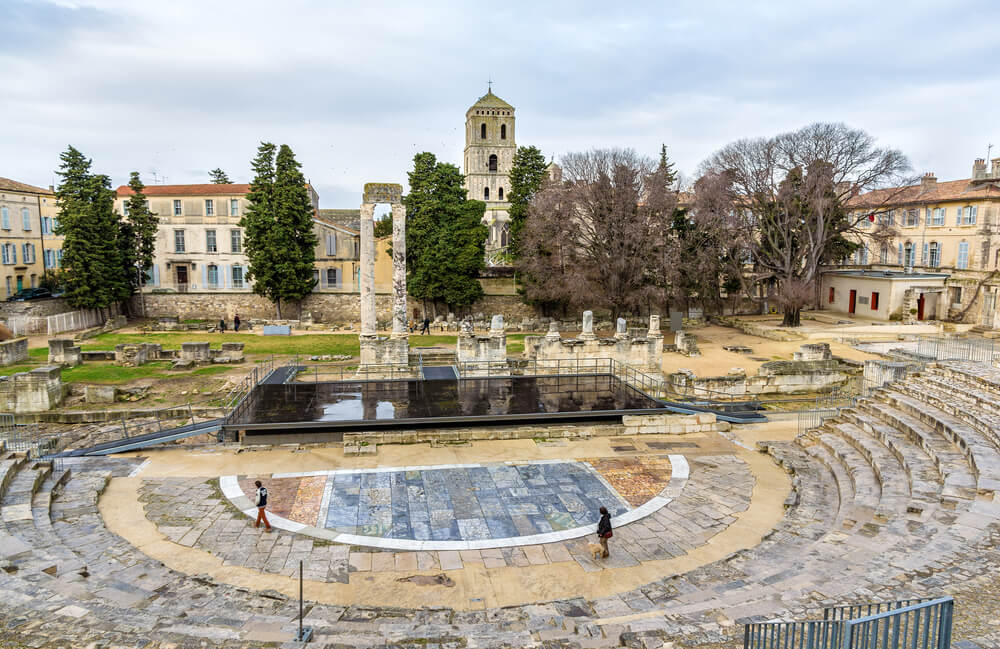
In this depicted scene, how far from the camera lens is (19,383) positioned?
942 inches

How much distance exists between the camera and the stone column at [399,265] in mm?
28219

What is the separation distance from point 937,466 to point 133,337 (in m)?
42.3

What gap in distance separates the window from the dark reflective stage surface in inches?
1300

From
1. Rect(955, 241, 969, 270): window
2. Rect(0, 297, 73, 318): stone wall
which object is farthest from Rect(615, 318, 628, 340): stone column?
Rect(0, 297, 73, 318): stone wall

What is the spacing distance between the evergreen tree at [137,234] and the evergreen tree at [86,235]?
1694 mm

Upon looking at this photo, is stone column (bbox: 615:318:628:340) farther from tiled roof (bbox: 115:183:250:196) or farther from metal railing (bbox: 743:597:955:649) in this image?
tiled roof (bbox: 115:183:250:196)

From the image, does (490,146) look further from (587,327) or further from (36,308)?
(587,327)

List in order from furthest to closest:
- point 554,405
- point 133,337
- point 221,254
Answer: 1. point 221,254
2. point 133,337
3. point 554,405

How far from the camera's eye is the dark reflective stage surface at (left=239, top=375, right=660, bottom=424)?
2112 cm

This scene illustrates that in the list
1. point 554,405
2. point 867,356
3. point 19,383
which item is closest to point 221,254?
point 19,383

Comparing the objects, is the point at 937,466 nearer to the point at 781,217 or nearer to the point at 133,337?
the point at 781,217

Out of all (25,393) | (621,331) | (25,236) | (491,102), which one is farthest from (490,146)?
(25,393)

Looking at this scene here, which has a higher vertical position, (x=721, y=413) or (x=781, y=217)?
(x=781, y=217)

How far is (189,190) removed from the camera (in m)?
51.1
